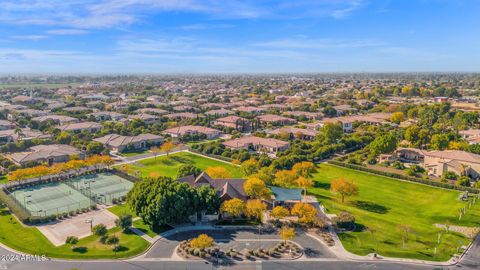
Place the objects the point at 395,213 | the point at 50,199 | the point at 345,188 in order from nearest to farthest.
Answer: the point at 395,213
the point at 345,188
the point at 50,199

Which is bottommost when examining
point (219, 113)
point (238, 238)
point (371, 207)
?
point (238, 238)

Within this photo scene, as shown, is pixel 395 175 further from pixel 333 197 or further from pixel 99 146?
pixel 99 146

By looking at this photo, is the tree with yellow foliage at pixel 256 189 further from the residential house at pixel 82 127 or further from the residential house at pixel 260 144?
the residential house at pixel 82 127

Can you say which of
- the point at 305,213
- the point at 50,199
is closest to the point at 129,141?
the point at 50,199

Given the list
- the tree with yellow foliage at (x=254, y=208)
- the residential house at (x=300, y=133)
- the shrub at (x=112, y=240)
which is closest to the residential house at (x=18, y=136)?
the residential house at (x=300, y=133)

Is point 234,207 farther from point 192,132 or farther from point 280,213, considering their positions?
point 192,132

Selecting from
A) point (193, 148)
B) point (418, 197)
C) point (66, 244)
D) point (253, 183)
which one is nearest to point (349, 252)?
point (253, 183)
